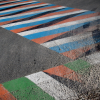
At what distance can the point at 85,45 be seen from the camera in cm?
329

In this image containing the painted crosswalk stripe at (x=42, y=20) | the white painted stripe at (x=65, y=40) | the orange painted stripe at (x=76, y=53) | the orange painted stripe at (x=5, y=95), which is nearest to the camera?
the orange painted stripe at (x=5, y=95)

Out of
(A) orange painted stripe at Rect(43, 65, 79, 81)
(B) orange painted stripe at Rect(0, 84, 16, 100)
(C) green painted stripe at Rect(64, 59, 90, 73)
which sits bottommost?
(B) orange painted stripe at Rect(0, 84, 16, 100)

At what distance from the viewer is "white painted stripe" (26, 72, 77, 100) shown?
6.92 ft

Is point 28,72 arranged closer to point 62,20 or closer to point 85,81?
point 85,81

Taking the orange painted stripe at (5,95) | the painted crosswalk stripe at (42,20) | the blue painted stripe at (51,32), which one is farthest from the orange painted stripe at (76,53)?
the painted crosswalk stripe at (42,20)

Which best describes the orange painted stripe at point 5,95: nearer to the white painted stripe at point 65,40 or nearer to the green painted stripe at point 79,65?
the green painted stripe at point 79,65

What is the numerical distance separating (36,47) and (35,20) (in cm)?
233

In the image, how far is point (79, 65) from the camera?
2688mm

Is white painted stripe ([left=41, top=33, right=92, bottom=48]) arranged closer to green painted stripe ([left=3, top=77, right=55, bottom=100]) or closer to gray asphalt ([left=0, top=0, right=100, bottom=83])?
gray asphalt ([left=0, top=0, right=100, bottom=83])

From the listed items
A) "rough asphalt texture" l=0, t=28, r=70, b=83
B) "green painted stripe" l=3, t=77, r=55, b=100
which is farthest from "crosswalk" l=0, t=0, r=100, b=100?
"rough asphalt texture" l=0, t=28, r=70, b=83

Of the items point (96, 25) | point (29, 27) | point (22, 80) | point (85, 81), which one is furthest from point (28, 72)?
point (96, 25)

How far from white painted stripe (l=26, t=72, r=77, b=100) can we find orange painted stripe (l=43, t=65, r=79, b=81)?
0.17 m

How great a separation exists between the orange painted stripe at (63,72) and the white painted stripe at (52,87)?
17 centimetres

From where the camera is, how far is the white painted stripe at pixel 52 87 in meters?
2.11
